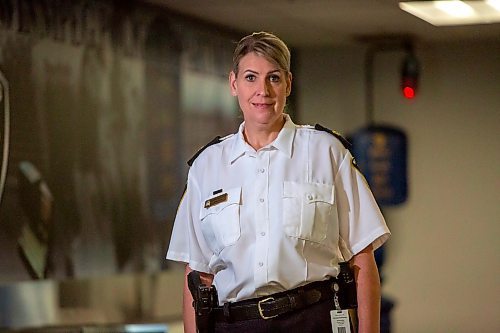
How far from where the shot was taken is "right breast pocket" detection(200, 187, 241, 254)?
7.99 feet

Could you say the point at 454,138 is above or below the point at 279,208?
above

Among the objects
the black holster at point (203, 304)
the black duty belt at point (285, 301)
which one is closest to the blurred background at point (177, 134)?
the black holster at point (203, 304)

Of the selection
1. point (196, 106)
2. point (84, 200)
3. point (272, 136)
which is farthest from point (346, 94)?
point (272, 136)

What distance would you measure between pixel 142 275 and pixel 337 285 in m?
3.15

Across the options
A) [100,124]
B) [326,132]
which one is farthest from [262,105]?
[100,124]

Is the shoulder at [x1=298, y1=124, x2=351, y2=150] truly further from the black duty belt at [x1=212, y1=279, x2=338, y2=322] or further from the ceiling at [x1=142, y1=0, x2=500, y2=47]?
the ceiling at [x1=142, y1=0, x2=500, y2=47]

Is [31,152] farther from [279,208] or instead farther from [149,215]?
[279,208]

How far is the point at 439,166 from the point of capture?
615 cm

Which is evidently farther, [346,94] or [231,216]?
[346,94]

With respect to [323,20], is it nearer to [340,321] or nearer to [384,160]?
[384,160]

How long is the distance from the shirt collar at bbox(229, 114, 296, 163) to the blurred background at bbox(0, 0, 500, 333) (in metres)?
2.21

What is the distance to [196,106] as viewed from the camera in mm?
5828

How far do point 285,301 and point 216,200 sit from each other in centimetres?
26

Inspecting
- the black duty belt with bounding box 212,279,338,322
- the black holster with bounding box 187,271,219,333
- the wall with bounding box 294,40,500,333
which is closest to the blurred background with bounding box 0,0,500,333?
the wall with bounding box 294,40,500,333
